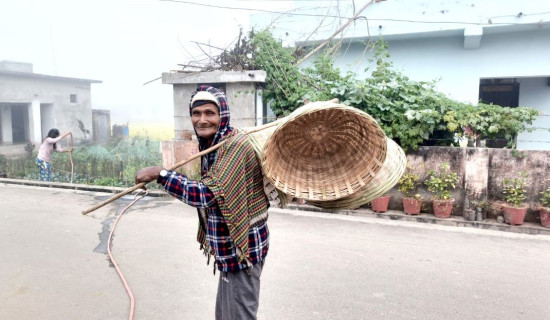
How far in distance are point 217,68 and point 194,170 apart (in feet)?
6.99

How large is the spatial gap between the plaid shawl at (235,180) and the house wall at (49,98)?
16336 millimetres

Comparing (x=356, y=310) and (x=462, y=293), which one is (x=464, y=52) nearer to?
(x=462, y=293)

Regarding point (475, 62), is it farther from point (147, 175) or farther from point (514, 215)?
point (147, 175)

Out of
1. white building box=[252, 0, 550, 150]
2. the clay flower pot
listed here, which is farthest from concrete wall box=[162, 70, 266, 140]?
the clay flower pot

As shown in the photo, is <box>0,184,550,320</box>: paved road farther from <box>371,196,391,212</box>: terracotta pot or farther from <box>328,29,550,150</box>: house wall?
<box>328,29,550,150</box>: house wall

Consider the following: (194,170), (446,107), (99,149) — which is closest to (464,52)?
(446,107)

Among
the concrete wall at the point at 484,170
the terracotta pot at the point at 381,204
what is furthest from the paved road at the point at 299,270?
the concrete wall at the point at 484,170

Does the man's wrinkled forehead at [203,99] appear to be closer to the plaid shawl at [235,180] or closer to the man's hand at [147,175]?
the plaid shawl at [235,180]

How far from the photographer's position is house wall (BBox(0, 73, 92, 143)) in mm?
15266

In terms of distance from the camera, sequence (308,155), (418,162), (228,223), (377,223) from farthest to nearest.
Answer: (418,162) → (377,223) → (308,155) → (228,223)

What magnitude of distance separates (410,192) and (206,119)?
16.4 ft

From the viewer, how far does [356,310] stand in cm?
312

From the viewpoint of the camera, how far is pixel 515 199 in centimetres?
562

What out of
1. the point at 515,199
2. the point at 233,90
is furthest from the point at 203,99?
the point at 233,90
